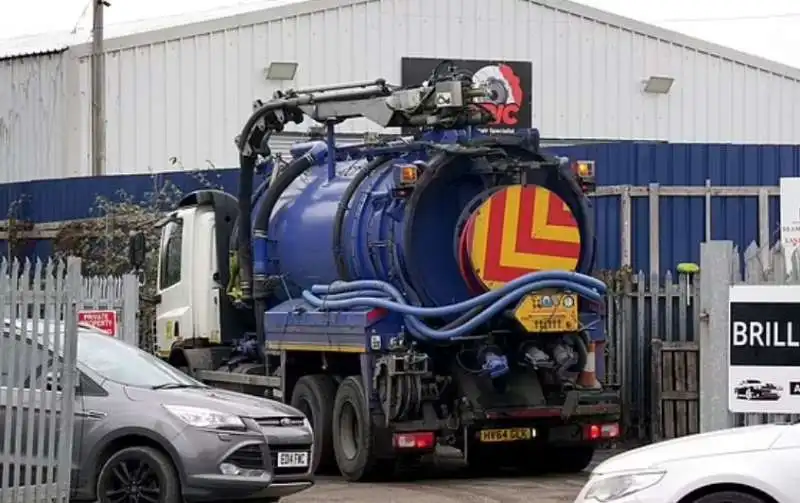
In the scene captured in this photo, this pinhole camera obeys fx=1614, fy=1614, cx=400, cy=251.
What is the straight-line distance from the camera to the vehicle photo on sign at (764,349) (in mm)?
12203

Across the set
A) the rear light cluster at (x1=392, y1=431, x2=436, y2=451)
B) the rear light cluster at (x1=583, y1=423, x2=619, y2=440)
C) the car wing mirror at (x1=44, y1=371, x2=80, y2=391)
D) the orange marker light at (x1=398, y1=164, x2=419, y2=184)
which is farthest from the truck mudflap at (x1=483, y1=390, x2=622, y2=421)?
the car wing mirror at (x1=44, y1=371, x2=80, y2=391)

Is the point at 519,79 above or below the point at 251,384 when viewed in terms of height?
above

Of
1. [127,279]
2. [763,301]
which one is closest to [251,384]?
[127,279]

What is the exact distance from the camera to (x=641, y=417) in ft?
63.2

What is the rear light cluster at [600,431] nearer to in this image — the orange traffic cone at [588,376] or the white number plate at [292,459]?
the orange traffic cone at [588,376]

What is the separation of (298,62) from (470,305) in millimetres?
17879

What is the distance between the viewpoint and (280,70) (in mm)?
32406

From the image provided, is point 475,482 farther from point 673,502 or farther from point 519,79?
point 519,79

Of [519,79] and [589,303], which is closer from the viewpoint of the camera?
[589,303]

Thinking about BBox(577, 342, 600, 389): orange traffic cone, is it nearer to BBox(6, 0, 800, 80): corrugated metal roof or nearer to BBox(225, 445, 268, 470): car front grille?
BBox(225, 445, 268, 470): car front grille

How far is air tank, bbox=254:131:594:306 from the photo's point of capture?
15.7 metres

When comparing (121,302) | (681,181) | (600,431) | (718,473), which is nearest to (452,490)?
(600,431)

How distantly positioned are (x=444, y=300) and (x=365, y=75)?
17.7m

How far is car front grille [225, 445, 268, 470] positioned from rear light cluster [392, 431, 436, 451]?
292 cm
